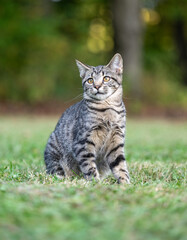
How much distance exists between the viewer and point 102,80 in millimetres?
5367

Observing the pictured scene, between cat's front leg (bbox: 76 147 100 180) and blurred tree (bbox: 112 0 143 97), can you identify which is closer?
cat's front leg (bbox: 76 147 100 180)

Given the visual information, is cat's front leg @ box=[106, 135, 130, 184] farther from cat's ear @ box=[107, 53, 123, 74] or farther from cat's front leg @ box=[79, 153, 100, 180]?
cat's ear @ box=[107, 53, 123, 74]

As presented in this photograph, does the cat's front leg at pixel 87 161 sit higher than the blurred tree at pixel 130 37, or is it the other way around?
the blurred tree at pixel 130 37

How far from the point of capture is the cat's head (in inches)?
210

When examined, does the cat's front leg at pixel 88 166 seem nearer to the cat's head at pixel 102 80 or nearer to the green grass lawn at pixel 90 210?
the green grass lawn at pixel 90 210

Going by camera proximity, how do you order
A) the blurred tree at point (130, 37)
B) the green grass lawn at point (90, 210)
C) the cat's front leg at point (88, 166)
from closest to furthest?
the green grass lawn at point (90, 210) < the cat's front leg at point (88, 166) < the blurred tree at point (130, 37)

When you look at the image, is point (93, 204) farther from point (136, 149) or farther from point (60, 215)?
point (136, 149)

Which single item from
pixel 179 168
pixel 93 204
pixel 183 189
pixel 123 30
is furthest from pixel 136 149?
pixel 123 30

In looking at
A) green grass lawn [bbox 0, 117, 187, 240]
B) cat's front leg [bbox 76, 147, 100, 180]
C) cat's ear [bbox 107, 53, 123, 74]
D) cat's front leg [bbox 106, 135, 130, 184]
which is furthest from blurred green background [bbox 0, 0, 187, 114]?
green grass lawn [bbox 0, 117, 187, 240]

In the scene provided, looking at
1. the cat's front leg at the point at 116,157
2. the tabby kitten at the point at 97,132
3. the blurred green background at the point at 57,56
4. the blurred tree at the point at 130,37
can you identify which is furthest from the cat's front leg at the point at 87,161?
the blurred tree at the point at 130,37

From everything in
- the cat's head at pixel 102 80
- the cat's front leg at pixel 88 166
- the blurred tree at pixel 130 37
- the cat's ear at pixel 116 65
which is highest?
the blurred tree at pixel 130 37

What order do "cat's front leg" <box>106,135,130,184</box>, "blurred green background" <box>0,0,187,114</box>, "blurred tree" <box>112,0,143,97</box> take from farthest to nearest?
"blurred green background" <box>0,0,187,114</box>, "blurred tree" <box>112,0,143,97</box>, "cat's front leg" <box>106,135,130,184</box>

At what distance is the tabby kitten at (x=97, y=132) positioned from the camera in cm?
518

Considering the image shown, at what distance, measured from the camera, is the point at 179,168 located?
5.88m
